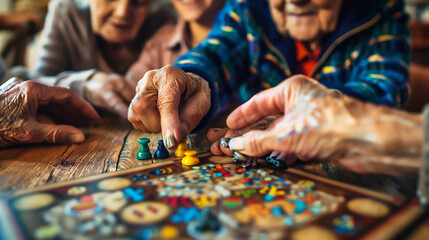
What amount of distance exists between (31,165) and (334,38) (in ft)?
3.25

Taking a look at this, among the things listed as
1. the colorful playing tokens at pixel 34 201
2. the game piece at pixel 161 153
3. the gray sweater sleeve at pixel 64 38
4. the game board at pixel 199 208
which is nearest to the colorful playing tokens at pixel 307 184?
the game board at pixel 199 208

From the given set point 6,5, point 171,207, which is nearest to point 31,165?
point 171,207

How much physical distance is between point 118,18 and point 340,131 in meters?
1.28

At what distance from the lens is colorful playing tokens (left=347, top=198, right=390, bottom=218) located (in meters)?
0.50

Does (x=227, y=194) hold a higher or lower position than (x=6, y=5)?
lower

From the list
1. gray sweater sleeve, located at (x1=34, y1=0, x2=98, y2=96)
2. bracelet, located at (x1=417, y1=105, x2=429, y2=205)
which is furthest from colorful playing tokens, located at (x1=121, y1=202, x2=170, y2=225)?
gray sweater sleeve, located at (x1=34, y1=0, x2=98, y2=96)

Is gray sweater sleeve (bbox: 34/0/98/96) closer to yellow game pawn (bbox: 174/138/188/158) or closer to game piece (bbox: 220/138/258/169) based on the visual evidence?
yellow game pawn (bbox: 174/138/188/158)

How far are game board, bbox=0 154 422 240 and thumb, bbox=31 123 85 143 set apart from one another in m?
0.34

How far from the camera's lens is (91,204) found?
545mm

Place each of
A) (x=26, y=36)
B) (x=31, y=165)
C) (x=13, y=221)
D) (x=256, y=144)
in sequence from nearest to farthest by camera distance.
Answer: (x=13, y=221) → (x=256, y=144) → (x=31, y=165) → (x=26, y=36)

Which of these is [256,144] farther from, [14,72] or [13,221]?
[14,72]

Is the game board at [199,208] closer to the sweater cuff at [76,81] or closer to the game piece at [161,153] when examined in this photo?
the game piece at [161,153]

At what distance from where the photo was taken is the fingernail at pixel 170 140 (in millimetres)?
708

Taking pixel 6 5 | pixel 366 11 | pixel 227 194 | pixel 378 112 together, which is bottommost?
pixel 227 194
